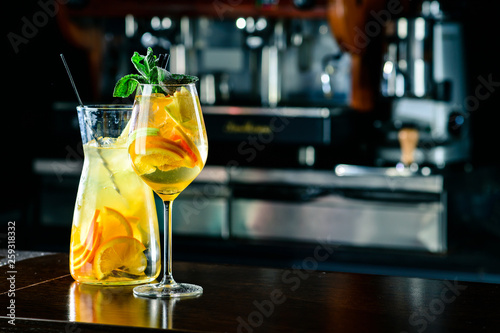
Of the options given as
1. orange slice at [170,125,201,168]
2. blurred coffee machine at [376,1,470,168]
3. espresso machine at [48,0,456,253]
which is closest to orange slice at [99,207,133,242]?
orange slice at [170,125,201,168]

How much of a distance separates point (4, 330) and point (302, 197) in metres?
2.07

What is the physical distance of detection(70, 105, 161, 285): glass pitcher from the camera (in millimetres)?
934

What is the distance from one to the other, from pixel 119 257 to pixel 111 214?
56mm

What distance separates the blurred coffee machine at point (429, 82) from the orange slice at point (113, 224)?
204cm

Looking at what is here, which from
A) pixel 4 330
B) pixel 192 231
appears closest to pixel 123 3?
pixel 192 231

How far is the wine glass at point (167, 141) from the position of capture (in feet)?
2.89

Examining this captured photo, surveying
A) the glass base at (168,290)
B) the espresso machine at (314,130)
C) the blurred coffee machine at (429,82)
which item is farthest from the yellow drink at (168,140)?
the blurred coffee machine at (429,82)

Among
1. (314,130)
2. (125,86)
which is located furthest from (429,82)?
(125,86)

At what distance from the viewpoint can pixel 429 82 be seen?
2.83m

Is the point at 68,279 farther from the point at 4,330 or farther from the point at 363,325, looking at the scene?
the point at 363,325

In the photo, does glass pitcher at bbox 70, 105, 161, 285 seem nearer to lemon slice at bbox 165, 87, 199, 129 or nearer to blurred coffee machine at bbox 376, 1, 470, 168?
lemon slice at bbox 165, 87, 199, 129

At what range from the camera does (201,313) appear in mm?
808

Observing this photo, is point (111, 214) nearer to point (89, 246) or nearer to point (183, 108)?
point (89, 246)

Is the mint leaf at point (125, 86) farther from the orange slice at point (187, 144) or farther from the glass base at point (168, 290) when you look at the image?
the glass base at point (168, 290)
